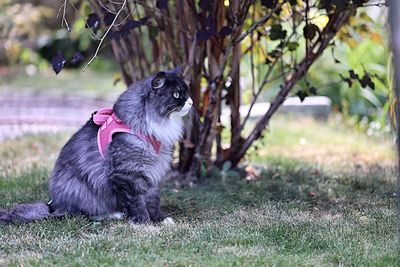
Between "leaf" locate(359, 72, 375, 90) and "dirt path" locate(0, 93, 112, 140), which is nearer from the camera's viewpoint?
"leaf" locate(359, 72, 375, 90)

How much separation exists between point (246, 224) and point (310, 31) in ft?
5.60

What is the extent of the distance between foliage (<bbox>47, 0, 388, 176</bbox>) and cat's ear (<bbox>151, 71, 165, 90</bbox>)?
818 mm

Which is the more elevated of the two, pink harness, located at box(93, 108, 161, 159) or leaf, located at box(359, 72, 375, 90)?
leaf, located at box(359, 72, 375, 90)

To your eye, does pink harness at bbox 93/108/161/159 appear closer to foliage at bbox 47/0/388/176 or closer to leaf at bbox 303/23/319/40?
foliage at bbox 47/0/388/176

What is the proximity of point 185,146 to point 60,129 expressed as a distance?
2.99m

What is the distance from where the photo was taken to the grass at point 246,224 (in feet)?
11.0

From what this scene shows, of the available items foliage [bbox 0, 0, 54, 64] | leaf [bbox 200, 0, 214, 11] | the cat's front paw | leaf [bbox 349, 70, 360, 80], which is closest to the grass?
the cat's front paw

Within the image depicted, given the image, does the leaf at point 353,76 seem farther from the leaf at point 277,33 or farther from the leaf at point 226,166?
the leaf at point 226,166

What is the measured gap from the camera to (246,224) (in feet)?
13.2

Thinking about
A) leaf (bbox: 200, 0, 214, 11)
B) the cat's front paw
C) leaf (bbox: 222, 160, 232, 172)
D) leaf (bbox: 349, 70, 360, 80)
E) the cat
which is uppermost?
leaf (bbox: 200, 0, 214, 11)

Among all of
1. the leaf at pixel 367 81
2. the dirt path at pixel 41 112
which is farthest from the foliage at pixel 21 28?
the leaf at pixel 367 81

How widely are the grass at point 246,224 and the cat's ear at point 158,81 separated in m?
0.86

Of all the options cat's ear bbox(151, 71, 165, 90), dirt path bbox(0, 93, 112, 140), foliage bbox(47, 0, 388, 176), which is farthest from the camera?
dirt path bbox(0, 93, 112, 140)

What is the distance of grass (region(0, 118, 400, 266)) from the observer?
3367 mm
